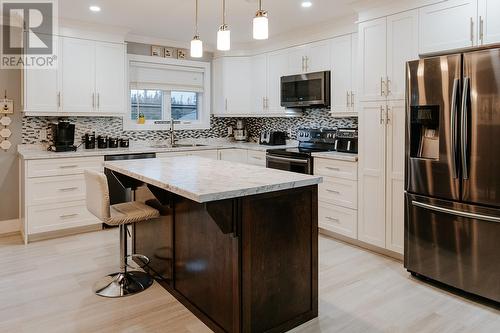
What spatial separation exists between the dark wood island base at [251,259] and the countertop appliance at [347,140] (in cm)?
213

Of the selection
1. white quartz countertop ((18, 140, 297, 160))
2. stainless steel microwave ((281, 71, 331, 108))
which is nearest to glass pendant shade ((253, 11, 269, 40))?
stainless steel microwave ((281, 71, 331, 108))

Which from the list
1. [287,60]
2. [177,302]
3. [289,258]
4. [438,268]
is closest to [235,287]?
[289,258]

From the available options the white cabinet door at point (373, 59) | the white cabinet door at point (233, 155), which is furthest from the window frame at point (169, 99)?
the white cabinet door at point (373, 59)

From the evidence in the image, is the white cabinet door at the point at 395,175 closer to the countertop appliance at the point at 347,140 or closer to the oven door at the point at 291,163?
the countertop appliance at the point at 347,140

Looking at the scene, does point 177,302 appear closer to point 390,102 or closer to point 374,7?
point 390,102

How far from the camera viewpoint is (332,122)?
16.0 feet

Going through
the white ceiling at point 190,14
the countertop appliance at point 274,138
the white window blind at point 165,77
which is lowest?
the countertop appliance at point 274,138

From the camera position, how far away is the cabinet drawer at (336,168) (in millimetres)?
3908

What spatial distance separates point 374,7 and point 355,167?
1525mm

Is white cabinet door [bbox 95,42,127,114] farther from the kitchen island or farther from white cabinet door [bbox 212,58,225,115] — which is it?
the kitchen island

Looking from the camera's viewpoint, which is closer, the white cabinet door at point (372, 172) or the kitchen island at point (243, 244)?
the kitchen island at point (243, 244)

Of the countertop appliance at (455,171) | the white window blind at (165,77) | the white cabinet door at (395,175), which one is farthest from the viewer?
the white window blind at (165,77)

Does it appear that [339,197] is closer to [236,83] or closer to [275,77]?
[275,77]

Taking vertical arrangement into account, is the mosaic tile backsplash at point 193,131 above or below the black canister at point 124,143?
above
